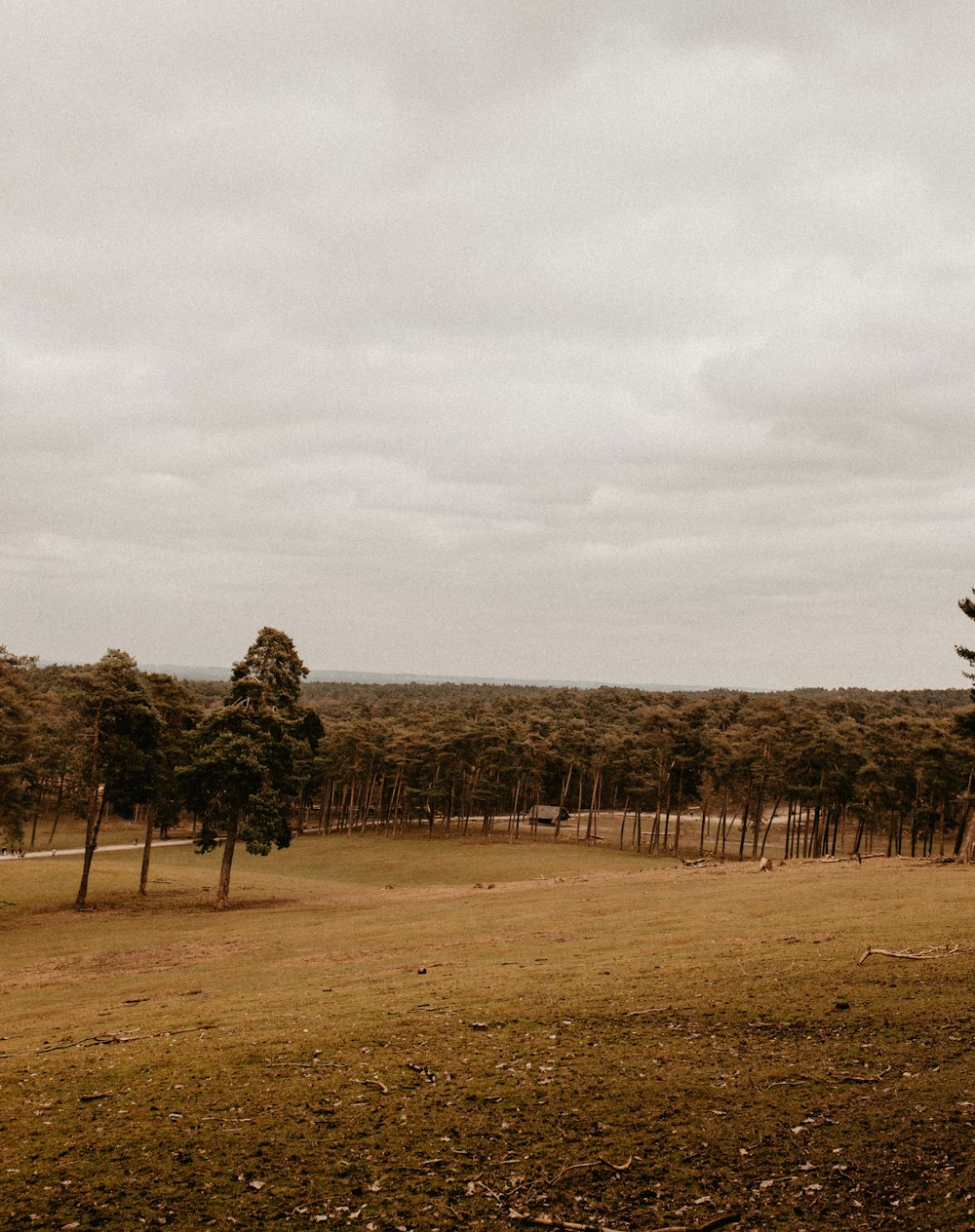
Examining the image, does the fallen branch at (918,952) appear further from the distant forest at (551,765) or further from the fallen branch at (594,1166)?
the distant forest at (551,765)

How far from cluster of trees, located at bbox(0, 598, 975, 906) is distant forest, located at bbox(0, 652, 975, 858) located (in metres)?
0.19

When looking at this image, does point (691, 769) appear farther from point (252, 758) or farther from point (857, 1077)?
point (857, 1077)

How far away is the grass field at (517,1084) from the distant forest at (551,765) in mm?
19524

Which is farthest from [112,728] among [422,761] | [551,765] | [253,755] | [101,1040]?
[551,765]

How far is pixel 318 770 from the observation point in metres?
108

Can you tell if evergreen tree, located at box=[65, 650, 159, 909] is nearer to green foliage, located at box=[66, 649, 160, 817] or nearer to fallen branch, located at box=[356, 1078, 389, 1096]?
green foliage, located at box=[66, 649, 160, 817]

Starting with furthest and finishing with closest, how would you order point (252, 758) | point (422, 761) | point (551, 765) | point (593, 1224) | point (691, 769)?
1. point (551, 765)
2. point (422, 761)
3. point (691, 769)
4. point (252, 758)
5. point (593, 1224)

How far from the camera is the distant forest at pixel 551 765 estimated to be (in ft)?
152

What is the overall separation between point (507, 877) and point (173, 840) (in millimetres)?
53582

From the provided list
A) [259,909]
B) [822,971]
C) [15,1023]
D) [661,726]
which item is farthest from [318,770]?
[822,971]

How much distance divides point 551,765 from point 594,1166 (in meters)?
106

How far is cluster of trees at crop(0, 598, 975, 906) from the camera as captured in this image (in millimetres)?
45406

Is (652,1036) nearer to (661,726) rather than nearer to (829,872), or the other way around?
(829,872)

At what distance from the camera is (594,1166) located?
9.99 m
